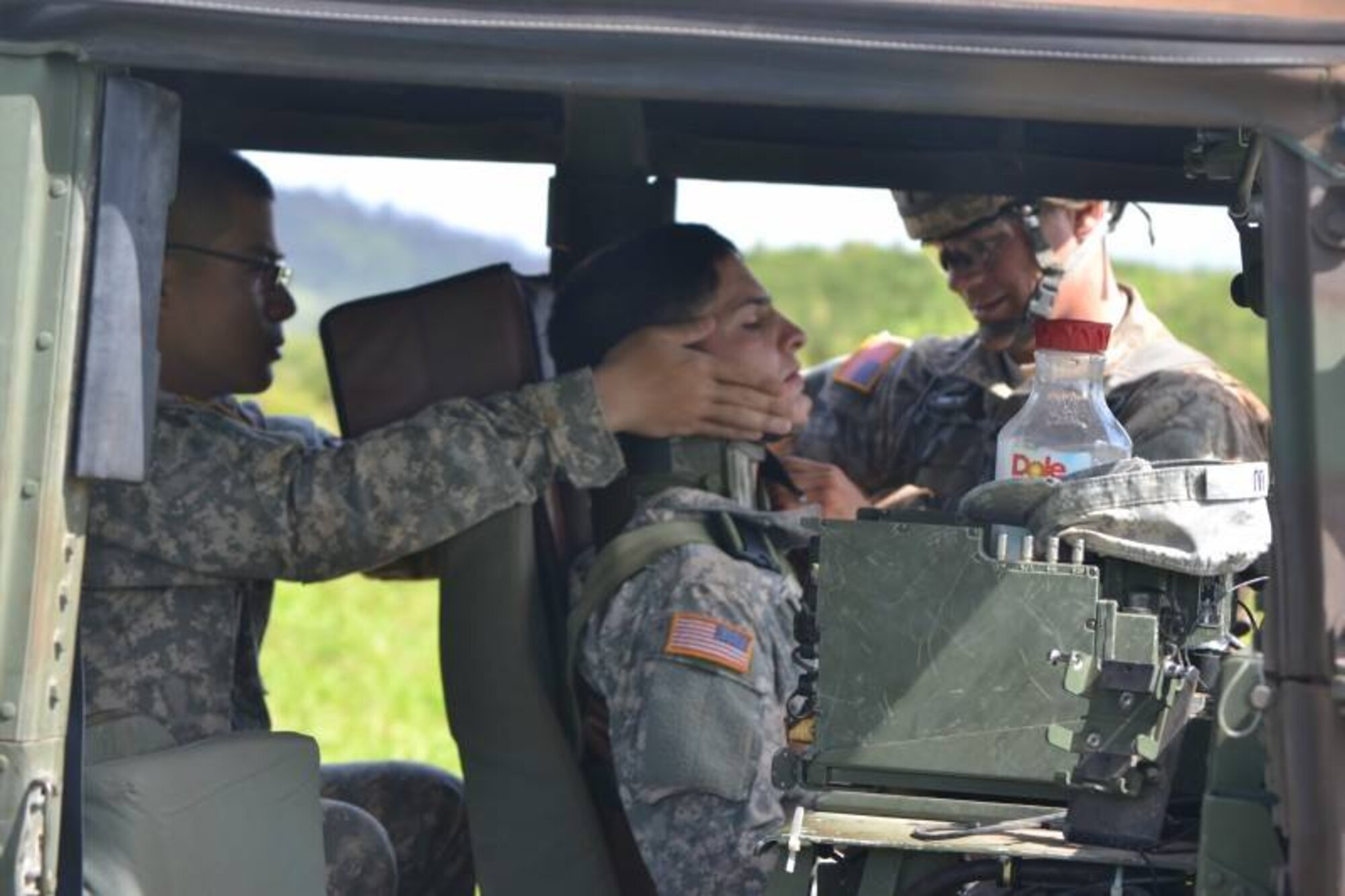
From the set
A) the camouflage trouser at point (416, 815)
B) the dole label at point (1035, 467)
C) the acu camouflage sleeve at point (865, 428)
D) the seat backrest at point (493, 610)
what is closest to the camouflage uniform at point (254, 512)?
the seat backrest at point (493, 610)

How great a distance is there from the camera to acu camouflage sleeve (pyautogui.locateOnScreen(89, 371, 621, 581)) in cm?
321

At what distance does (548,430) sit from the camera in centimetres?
331

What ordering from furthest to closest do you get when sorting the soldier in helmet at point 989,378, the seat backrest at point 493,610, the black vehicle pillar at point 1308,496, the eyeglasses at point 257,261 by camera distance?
A: the soldier in helmet at point 989,378 < the eyeglasses at point 257,261 < the seat backrest at point 493,610 < the black vehicle pillar at point 1308,496

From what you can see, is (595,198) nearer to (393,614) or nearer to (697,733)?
(697,733)

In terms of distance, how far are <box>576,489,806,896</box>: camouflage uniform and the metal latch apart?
1.00 m

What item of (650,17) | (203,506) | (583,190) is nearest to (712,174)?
(583,190)

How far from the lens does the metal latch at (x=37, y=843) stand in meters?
2.38

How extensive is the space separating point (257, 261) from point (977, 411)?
1.47m

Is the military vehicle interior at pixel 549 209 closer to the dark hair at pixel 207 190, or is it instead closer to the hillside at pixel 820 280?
the dark hair at pixel 207 190

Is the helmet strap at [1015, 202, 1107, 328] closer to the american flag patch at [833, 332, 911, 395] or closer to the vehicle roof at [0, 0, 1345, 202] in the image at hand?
the american flag patch at [833, 332, 911, 395]

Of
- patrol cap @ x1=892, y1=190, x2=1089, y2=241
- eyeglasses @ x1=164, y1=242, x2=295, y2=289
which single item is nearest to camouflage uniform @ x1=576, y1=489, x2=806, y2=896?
eyeglasses @ x1=164, y1=242, x2=295, y2=289

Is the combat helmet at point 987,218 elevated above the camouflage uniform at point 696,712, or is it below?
above

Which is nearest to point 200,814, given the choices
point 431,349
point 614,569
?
point 614,569

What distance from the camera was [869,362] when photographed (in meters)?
4.59
